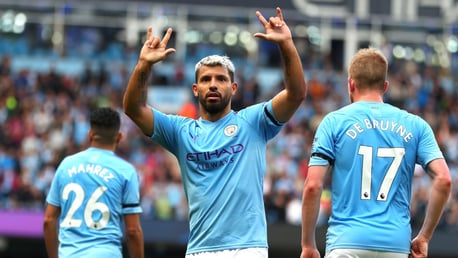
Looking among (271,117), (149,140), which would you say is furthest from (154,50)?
(149,140)

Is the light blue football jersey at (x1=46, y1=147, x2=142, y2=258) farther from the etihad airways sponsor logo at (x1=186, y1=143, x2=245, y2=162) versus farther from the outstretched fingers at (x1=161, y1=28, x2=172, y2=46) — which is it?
the outstretched fingers at (x1=161, y1=28, x2=172, y2=46)

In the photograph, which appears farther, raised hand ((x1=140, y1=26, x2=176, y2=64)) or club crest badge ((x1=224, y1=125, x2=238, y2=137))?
club crest badge ((x1=224, y1=125, x2=238, y2=137))

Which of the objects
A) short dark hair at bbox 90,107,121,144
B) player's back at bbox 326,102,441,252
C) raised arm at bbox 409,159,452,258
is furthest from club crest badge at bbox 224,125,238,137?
short dark hair at bbox 90,107,121,144

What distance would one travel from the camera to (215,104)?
297 inches

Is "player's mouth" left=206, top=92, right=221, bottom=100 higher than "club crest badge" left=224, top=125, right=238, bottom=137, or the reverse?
"player's mouth" left=206, top=92, right=221, bottom=100

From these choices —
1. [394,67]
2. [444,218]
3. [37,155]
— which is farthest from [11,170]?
Result: [394,67]

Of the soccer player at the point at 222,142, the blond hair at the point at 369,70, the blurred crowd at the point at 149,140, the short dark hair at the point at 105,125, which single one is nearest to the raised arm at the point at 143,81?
the soccer player at the point at 222,142

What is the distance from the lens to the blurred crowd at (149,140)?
62.2 ft

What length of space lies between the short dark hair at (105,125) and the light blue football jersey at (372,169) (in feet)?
8.20

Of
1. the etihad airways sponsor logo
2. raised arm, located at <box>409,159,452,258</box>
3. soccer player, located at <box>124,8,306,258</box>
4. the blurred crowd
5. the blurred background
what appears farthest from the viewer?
the blurred crowd

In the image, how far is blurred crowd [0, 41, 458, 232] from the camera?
62.2ft

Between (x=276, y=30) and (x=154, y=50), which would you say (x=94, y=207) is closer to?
(x=154, y=50)

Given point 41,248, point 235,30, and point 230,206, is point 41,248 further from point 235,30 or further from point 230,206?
point 230,206

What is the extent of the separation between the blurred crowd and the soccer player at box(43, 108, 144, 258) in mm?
9518
